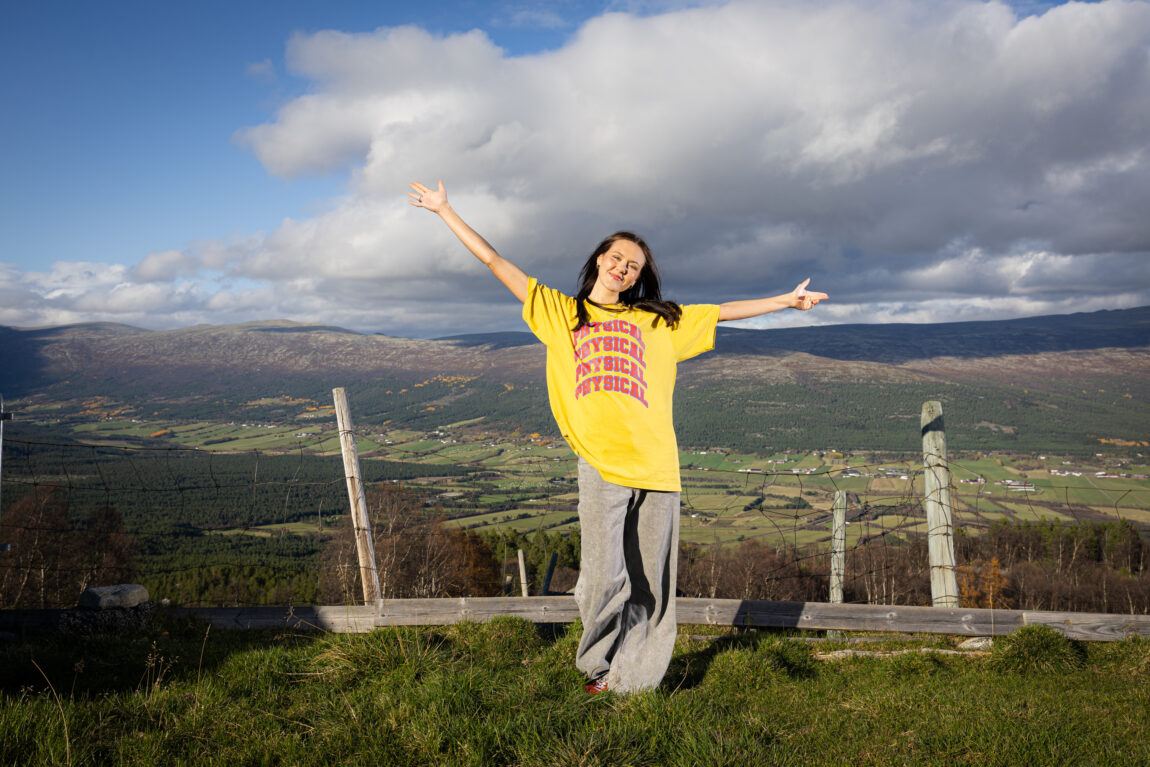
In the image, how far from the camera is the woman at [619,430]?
334 cm

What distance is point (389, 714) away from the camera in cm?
286

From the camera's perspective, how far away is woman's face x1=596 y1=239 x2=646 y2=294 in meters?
3.67

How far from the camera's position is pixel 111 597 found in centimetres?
493

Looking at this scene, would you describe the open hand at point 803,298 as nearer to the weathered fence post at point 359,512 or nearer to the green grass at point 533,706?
the green grass at point 533,706

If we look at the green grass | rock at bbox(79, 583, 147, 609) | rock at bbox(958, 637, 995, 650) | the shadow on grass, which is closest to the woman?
the green grass

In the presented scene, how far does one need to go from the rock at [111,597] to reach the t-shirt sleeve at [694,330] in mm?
4579

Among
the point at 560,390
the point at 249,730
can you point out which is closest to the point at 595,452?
the point at 560,390

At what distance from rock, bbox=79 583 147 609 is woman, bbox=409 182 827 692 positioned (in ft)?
12.7

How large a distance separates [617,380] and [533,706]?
1.65 meters

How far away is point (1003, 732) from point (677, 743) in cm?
168

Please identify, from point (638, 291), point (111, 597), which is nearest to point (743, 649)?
point (638, 291)

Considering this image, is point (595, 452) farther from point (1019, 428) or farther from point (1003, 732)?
point (1019, 428)

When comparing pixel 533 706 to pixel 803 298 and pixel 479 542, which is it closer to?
pixel 803 298

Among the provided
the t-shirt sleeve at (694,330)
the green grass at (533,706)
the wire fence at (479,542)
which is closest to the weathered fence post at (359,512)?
the green grass at (533,706)
